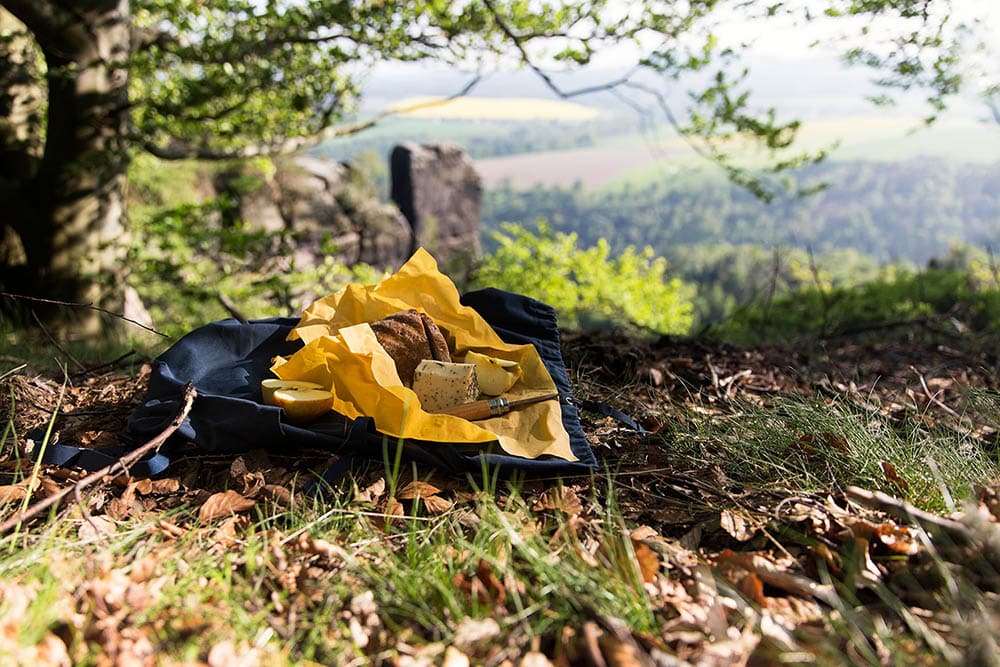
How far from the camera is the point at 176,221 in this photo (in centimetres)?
598

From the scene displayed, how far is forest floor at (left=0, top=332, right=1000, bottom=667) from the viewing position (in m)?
1.25

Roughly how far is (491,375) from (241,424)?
0.88 metres

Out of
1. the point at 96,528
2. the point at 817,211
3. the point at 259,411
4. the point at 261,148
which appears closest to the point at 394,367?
the point at 259,411

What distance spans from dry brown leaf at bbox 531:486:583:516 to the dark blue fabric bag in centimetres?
10

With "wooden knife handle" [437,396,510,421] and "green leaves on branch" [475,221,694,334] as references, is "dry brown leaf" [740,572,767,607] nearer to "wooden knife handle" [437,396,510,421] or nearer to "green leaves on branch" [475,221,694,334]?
"wooden knife handle" [437,396,510,421]

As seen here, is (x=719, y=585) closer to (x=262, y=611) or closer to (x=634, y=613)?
(x=634, y=613)

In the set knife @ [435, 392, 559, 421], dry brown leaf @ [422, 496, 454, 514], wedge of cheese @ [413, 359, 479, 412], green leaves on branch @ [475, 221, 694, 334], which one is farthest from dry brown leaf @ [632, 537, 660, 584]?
green leaves on branch @ [475, 221, 694, 334]

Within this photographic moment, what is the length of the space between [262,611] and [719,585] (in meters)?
0.98

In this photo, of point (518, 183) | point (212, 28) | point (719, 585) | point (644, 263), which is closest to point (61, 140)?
point (212, 28)

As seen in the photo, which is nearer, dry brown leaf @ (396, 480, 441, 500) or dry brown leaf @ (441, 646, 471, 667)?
dry brown leaf @ (441, 646, 471, 667)

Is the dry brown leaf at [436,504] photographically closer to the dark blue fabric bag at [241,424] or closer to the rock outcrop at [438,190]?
the dark blue fabric bag at [241,424]

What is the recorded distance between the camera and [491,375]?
2480 mm

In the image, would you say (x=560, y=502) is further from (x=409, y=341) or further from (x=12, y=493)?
(x=12, y=493)

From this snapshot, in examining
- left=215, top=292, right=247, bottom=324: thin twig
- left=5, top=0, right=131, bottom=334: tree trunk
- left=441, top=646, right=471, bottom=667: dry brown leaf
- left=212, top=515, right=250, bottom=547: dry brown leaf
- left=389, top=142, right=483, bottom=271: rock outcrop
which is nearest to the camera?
left=441, top=646, right=471, bottom=667: dry brown leaf
